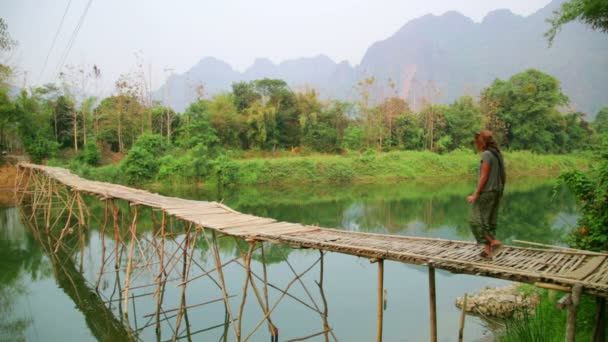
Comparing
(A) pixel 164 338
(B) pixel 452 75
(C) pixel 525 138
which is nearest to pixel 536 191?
(C) pixel 525 138

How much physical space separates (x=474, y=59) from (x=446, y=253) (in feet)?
339

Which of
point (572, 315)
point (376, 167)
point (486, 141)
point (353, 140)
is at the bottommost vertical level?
point (572, 315)

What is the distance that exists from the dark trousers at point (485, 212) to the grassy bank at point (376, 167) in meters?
23.2

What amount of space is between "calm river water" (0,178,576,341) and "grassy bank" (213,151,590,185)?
9546mm

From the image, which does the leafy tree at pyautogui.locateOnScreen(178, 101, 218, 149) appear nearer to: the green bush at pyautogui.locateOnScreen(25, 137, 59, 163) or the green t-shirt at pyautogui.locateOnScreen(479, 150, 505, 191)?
the green bush at pyautogui.locateOnScreen(25, 137, 59, 163)

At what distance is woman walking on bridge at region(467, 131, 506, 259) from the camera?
451 centimetres

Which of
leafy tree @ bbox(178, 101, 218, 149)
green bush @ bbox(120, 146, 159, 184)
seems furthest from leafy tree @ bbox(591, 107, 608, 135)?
green bush @ bbox(120, 146, 159, 184)

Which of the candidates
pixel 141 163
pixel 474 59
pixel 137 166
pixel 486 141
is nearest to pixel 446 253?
pixel 486 141

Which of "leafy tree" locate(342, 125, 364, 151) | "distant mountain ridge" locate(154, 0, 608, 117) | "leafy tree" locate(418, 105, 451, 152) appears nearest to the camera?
"leafy tree" locate(342, 125, 364, 151)

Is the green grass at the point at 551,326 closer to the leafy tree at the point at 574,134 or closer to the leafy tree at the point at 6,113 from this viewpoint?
the leafy tree at the point at 6,113

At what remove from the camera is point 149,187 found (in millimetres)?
24922

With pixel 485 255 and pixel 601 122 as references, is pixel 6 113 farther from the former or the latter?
pixel 601 122

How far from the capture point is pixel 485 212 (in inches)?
179

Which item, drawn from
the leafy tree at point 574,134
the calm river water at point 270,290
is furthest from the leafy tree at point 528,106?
the calm river water at point 270,290
